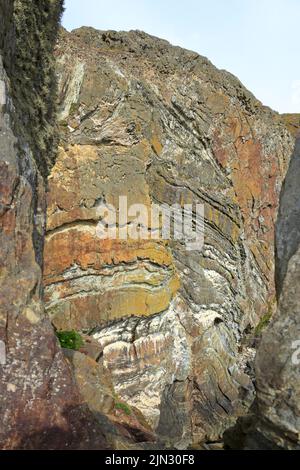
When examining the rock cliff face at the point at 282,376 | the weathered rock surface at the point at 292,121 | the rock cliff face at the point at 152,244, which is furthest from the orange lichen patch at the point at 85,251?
the weathered rock surface at the point at 292,121

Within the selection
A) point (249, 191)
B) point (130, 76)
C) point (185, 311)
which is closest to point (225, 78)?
point (249, 191)

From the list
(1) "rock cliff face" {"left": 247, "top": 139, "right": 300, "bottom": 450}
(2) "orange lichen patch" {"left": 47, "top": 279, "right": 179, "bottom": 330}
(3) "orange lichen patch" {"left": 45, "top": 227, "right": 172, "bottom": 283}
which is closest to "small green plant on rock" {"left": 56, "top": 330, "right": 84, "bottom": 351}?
(2) "orange lichen patch" {"left": 47, "top": 279, "right": 179, "bottom": 330}

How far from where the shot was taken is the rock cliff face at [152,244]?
17.7 metres

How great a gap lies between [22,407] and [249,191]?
2522 centimetres

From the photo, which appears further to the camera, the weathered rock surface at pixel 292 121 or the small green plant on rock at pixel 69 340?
the weathered rock surface at pixel 292 121

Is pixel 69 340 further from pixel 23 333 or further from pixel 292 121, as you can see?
pixel 292 121

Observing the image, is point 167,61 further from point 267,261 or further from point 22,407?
point 22,407

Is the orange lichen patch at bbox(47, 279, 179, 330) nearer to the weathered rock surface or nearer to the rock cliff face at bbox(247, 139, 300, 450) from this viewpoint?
the rock cliff face at bbox(247, 139, 300, 450)

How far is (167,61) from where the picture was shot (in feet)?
82.4

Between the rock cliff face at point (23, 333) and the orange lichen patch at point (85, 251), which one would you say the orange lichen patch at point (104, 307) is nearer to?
the orange lichen patch at point (85, 251)

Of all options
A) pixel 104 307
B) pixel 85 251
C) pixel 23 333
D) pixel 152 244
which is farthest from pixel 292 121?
pixel 23 333

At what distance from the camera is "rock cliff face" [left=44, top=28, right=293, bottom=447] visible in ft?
58.2

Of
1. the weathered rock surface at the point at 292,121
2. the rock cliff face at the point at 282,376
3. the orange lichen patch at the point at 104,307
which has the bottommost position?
the orange lichen patch at the point at 104,307

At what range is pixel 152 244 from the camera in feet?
63.4
